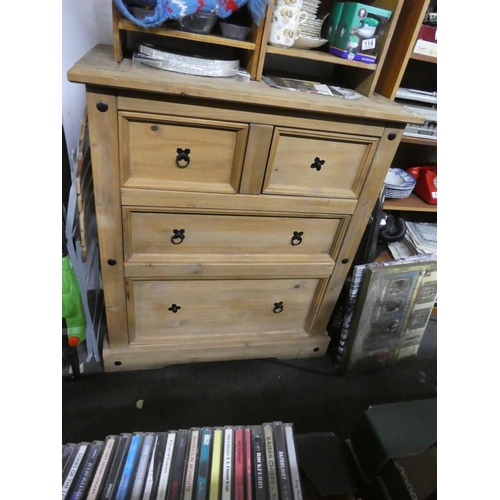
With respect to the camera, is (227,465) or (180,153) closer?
(227,465)

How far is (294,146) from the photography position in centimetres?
105

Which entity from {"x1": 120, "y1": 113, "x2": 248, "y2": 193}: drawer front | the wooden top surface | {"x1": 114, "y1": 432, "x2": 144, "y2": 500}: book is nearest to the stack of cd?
the wooden top surface

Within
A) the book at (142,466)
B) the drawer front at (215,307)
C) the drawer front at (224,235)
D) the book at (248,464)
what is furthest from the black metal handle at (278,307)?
the book at (142,466)

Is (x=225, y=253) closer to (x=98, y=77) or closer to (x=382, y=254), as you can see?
(x=98, y=77)

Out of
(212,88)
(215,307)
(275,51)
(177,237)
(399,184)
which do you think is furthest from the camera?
(399,184)

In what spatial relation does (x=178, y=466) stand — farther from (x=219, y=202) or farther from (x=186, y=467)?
→ (x=219, y=202)

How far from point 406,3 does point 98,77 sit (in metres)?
1.00

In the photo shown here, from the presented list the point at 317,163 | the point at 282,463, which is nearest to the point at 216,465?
the point at 282,463

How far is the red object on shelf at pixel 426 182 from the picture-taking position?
5.27 ft

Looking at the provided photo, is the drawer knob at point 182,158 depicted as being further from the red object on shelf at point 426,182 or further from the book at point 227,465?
the red object on shelf at point 426,182

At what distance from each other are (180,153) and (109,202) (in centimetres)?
26

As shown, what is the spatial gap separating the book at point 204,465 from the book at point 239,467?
6 centimetres

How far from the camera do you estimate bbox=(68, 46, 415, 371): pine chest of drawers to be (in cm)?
92

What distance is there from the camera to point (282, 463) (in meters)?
0.81
